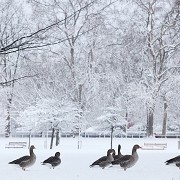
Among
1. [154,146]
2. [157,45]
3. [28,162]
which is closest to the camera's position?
[28,162]

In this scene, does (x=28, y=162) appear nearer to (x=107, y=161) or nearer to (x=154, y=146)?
(x=107, y=161)

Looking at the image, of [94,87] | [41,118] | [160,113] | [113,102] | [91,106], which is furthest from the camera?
[160,113]

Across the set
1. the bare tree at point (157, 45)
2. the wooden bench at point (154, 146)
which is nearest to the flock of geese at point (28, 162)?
the wooden bench at point (154, 146)

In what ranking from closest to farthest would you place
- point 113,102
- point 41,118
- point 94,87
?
point 41,118
point 94,87
point 113,102

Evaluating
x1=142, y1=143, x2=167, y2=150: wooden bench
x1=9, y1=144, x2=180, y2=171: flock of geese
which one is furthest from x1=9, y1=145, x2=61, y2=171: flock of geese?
x1=142, y1=143, x2=167, y2=150: wooden bench

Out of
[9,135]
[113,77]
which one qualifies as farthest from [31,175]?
[9,135]

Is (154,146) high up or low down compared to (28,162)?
down

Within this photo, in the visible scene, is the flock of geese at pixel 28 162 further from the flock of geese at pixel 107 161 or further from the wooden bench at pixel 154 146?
the wooden bench at pixel 154 146

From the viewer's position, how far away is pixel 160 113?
54969mm

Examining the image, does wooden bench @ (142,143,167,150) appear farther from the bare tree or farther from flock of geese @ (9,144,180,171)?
flock of geese @ (9,144,180,171)

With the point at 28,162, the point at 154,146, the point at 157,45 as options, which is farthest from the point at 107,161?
the point at 157,45

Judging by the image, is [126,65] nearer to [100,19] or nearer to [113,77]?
[113,77]

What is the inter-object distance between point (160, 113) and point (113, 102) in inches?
482

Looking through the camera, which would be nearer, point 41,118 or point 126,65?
point 41,118
